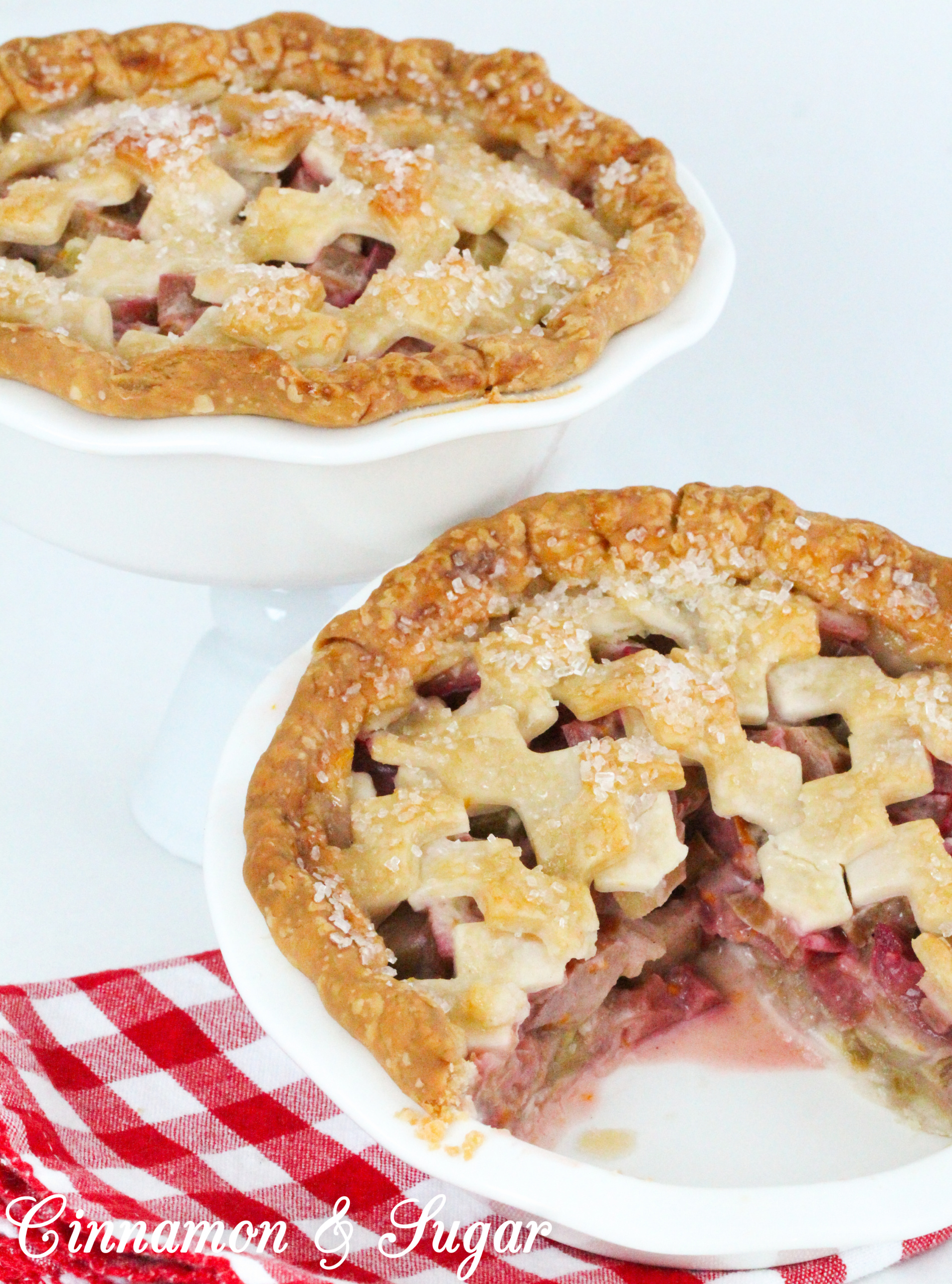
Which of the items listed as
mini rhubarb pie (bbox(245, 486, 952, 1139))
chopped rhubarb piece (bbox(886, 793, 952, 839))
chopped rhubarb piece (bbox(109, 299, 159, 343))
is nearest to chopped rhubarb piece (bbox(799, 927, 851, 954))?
mini rhubarb pie (bbox(245, 486, 952, 1139))

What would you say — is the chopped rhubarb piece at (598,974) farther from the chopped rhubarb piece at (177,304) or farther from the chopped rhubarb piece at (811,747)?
the chopped rhubarb piece at (177,304)

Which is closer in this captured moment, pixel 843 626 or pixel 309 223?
pixel 843 626

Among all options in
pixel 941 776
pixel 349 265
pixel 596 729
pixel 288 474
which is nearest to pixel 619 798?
pixel 596 729

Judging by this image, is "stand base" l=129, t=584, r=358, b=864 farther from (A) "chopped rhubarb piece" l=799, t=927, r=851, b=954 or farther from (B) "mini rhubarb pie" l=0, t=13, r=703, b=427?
(A) "chopped rhubarb piece" l=799, t=927, r=851, b=954

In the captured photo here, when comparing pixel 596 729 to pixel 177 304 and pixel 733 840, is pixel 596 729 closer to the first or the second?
pixel 733 840

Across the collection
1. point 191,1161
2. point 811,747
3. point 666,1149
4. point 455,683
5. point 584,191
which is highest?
point 584,191

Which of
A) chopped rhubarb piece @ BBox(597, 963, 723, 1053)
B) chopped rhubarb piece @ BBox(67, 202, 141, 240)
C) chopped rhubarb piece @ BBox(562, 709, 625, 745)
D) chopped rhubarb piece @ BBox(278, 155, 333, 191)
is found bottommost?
chopped rhubarb piece @ BBox(597, 963, 723, 1053)

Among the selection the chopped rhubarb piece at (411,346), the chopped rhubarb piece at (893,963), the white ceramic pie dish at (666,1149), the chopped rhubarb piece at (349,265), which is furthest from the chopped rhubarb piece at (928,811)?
the chopped rhubarb piece at (349,265)

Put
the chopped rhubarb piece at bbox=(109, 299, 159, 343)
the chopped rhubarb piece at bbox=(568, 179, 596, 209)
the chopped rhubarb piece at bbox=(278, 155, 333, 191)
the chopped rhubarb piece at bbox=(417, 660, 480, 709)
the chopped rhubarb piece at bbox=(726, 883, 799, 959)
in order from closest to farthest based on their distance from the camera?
the chopped rhubarb piece at bbox=(726, 883, 799, 959) → the chopped rhubarb piece at bbox=(417, 660, 480, 709) → the chopped rhubarb piece at bbox=(109, 299, 159, 343) → the chopped rhubarb piece at bbox=(278, 155, 333, 191) → the chopped rhubarb piece at bbox=(568, 179, 596, 209)
